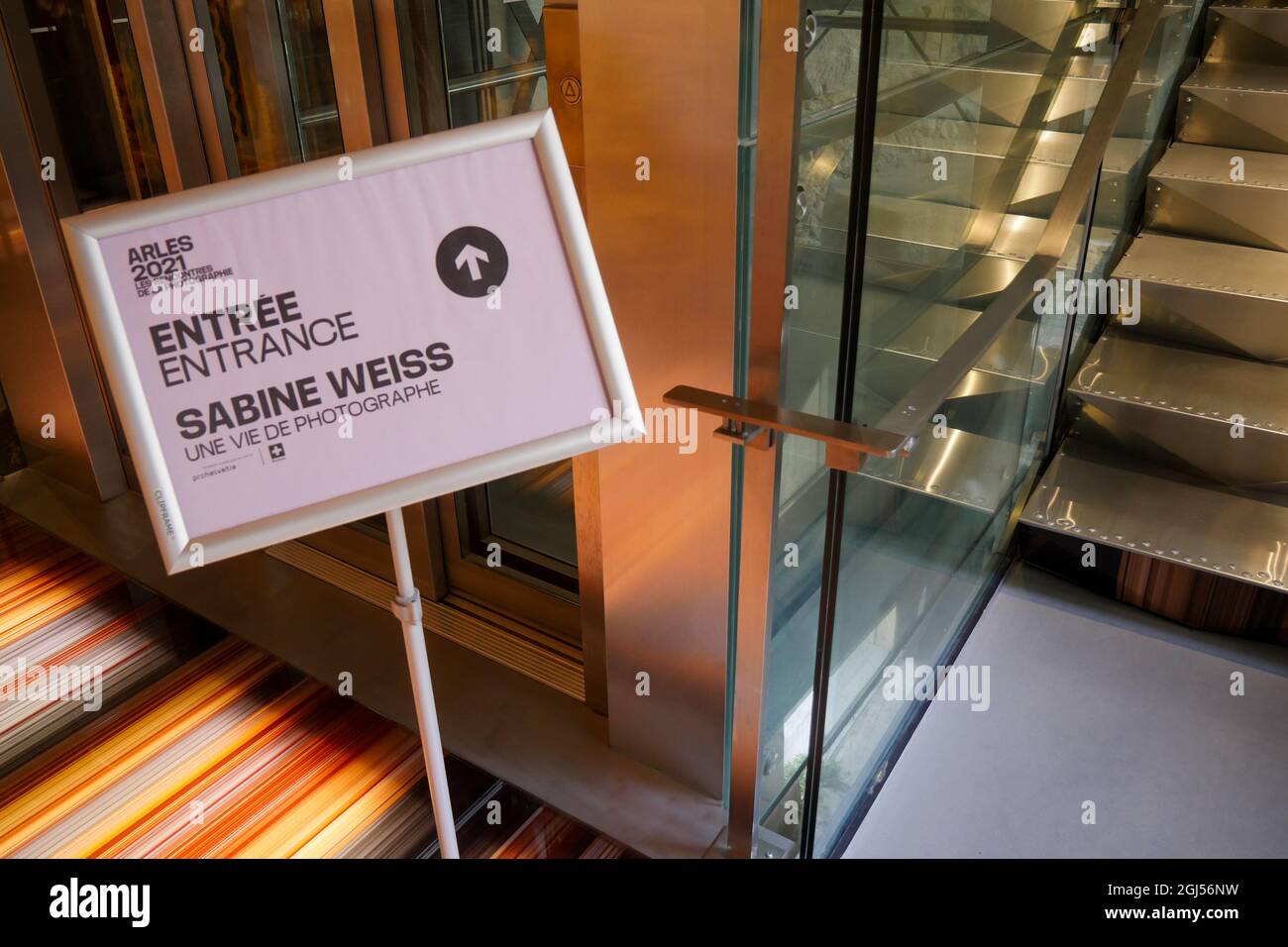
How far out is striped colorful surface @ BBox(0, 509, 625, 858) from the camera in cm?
212

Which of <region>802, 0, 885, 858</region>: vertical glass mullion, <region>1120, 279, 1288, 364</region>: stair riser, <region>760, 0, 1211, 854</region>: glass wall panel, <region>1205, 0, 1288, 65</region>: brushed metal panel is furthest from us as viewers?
<region>1205, 0, 1288, 65</region>: brushed metal panel

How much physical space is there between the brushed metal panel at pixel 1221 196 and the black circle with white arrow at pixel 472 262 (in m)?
2.71

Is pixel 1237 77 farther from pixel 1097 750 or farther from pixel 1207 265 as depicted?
pixel 1097 750

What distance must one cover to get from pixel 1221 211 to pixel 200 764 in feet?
10.5

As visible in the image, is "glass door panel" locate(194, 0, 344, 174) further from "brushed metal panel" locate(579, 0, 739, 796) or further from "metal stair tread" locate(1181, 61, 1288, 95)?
"metal stair tread" locate(1181, 61, 1288, 95)

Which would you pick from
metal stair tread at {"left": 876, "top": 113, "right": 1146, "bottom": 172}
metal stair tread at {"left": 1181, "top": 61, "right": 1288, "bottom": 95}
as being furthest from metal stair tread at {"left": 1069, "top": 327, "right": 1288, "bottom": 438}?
metal stair tread at {"left": 1181, "top": 61, "right": 1288, "bottom": 95}

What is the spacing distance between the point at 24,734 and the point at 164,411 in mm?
1663

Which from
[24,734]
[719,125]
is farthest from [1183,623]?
[24,734]

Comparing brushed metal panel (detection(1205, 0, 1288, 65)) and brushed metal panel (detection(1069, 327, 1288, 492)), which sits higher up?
brushed metal panel (detection(1205, 0, 1288, 65))

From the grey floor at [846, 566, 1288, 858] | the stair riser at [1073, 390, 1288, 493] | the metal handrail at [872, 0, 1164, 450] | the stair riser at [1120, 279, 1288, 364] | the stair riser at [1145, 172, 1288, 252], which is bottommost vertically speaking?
the grey floor at [846, 566, 1288, 858]

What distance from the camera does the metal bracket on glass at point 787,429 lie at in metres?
1.43

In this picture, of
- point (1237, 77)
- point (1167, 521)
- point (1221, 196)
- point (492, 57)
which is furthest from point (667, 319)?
point (1237, 77)

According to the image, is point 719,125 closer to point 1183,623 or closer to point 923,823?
point 923,823

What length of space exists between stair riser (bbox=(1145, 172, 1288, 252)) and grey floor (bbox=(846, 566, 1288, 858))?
4.17ft
